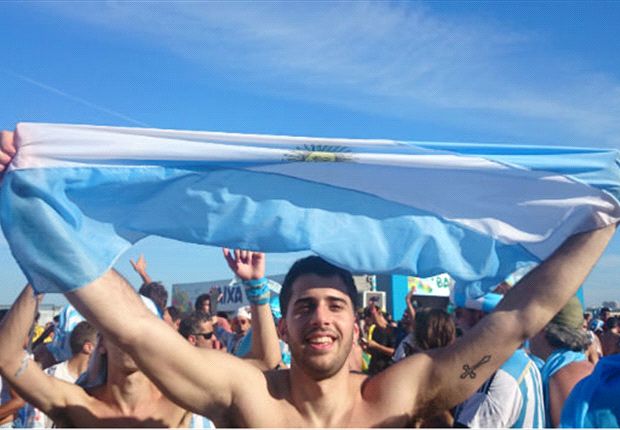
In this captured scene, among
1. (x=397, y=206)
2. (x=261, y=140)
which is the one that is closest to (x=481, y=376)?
(x=397, y=206)

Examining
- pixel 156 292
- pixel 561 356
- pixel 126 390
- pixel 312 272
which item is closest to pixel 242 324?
pixel 156 292

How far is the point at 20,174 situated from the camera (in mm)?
2537

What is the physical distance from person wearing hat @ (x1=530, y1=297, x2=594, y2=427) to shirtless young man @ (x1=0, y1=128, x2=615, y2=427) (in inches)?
62.9

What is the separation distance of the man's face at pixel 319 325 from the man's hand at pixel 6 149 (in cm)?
121

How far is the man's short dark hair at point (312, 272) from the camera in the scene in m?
2.92

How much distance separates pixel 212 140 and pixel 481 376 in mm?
1462

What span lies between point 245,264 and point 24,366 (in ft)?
3.75

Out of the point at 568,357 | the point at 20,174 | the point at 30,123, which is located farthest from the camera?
the point at 568,357

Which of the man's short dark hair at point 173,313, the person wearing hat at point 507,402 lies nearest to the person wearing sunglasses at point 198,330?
the man's short dark hair at point 173,313

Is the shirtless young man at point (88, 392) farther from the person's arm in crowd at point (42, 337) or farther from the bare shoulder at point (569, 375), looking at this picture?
the person's arm in crowd at point (42, 337)

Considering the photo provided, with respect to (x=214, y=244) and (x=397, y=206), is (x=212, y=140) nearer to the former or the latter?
(x=214, y=244)

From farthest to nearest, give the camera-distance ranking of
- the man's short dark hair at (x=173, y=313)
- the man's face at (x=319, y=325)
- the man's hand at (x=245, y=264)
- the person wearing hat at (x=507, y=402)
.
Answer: the man's short dark hair at (x=173, y=313) < the person wearing hat at (x=507, y=402) < the man's hand at (x=245, y=264) < the man's face at (x=319, y=325)

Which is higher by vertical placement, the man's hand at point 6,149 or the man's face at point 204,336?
the man's hand at point 6,149

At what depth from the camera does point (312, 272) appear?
2.92 m
